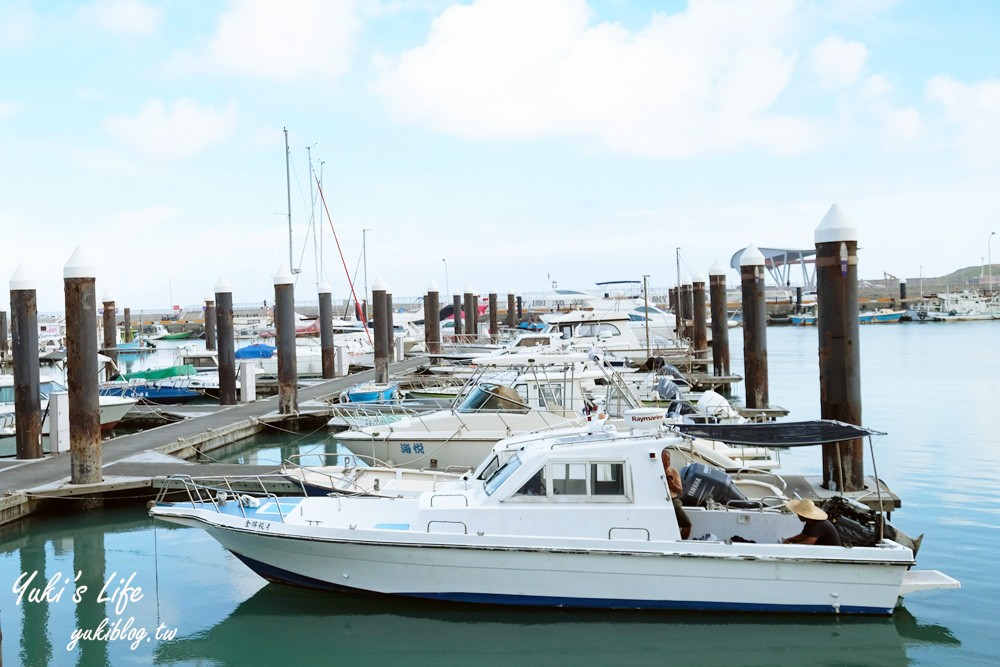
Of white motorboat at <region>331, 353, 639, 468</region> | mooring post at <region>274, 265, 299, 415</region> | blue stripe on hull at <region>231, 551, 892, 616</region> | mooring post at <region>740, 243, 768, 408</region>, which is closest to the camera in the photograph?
blue stripe on hull at <region>231, 551, 892, 616</region>

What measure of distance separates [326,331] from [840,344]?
76.4ft

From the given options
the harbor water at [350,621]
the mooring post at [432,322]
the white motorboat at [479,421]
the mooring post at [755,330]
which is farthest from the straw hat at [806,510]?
the mooring post at [432,322]

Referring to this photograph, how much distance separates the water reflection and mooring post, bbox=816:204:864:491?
2.42m

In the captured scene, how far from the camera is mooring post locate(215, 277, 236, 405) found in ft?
82.9

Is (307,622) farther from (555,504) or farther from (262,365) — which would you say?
(262,365)

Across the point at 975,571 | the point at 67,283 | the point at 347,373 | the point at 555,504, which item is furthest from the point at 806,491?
the point at 347,373

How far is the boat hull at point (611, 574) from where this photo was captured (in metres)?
9.55

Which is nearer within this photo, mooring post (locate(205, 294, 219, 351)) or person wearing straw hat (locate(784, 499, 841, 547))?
person wearing straw hat (locate(784, 499, 841, 547))

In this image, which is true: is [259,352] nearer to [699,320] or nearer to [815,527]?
[699,320]

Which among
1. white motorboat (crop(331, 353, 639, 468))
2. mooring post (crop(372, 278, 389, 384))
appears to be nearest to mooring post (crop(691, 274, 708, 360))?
mooring post (crop(372, 278, 389, 384))

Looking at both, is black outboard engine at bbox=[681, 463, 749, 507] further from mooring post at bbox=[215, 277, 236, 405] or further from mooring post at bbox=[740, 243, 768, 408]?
mooring post at bbox=[215, 277, 236, 405]

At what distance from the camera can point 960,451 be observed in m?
19.6

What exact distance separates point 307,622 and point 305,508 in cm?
151

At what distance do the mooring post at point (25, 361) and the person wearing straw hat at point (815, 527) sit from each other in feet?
45.4
